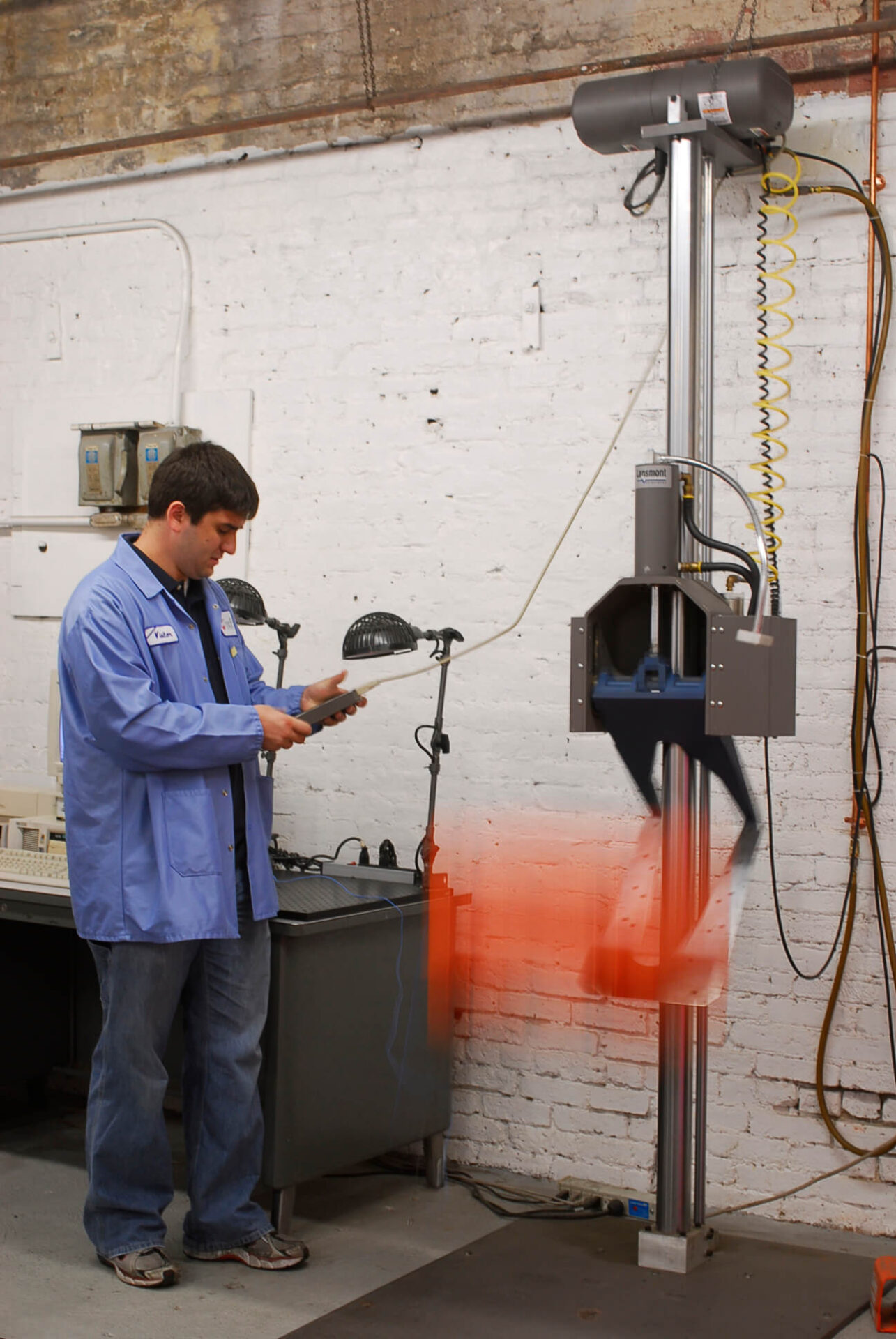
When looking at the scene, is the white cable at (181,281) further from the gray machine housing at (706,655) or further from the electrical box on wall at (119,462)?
the gray machine housing at (706,655)

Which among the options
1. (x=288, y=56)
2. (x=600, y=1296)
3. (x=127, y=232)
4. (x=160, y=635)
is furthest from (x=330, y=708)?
(x=288, y=56)

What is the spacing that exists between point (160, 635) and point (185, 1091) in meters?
1.00

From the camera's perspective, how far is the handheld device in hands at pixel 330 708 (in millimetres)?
2768

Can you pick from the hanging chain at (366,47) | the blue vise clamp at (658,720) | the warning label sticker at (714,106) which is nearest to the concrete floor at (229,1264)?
the blue vise clamp at (658,720)

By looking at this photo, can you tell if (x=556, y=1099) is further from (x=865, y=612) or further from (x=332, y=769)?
(x=865, y=612)

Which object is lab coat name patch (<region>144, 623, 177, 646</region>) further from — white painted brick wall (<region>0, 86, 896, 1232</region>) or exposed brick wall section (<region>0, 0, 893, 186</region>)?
exposed brick wall section (<region>0, 0, 893, 186</region>)

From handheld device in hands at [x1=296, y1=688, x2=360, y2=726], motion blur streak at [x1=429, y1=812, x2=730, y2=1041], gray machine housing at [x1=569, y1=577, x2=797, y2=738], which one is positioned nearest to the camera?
gray machine housing at [x1=569, y1=577, x2=797, y2=738]

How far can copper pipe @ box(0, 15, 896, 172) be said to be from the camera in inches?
127

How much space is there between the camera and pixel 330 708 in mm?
2770

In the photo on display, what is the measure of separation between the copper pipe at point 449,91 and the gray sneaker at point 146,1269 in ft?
9.70

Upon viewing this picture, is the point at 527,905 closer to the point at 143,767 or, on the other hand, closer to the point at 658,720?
the point at 658,720

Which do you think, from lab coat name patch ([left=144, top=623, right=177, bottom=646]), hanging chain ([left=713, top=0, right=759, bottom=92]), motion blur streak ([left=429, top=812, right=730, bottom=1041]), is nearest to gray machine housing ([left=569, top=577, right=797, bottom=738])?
motion blur streak ([left=429, top=812, right=730, bottom=1041])

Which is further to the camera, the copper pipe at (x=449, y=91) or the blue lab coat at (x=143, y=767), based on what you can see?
the copper pipe at (x=449, y=91)

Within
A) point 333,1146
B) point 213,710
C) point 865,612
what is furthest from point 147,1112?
point 865,612
